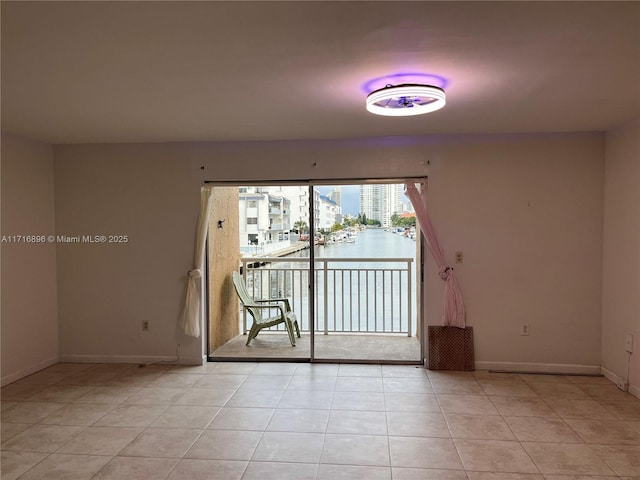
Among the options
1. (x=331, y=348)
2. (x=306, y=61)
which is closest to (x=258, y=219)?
(x=331, y=348)

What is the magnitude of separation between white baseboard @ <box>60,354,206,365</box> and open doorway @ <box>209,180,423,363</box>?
300 mm

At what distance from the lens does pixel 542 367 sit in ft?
13.4

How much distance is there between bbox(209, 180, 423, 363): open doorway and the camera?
4.84m

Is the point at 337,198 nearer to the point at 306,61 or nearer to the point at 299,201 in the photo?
the point at 299,201

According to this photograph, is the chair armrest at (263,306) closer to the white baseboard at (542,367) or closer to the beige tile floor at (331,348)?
the beige tile floor at (331,348)

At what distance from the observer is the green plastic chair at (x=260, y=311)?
198 inches

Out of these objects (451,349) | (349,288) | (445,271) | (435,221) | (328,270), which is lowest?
(451,349)

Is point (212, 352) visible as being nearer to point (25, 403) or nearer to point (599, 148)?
point (25, 403)

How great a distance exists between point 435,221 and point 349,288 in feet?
6.06

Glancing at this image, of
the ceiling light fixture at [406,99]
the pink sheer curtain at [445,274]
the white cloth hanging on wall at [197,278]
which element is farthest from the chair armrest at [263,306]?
the ceiling light fixture at [406,99]

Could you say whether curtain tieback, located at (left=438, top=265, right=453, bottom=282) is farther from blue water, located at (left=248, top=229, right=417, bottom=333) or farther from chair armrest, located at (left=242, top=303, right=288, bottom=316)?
chair armrest, located at (left=242, top=303, right=288, bottom=316)

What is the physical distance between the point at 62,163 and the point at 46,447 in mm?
2842

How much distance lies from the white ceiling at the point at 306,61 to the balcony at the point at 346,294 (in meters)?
2.34

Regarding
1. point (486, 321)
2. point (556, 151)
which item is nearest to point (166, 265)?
point (486, 321)
